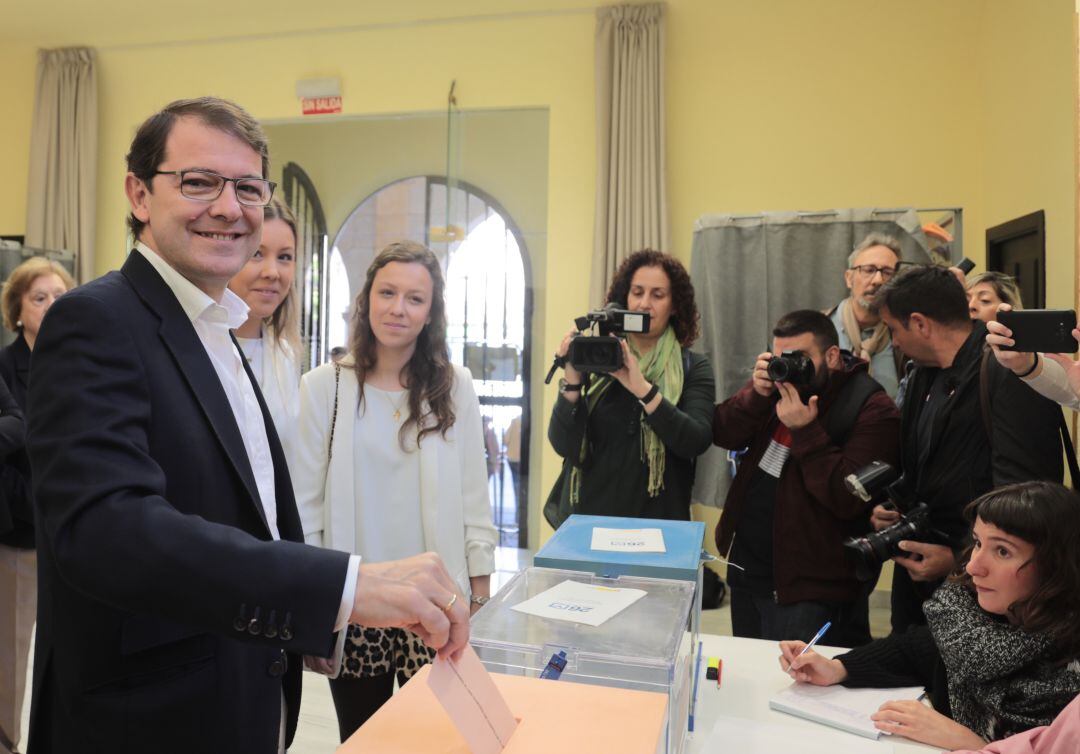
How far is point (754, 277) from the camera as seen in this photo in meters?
3.55

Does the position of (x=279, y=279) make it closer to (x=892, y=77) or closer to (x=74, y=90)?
(x=892, y=77)

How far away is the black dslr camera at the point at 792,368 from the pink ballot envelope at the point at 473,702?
5.08ft

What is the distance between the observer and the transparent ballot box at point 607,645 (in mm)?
963

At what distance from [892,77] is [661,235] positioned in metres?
1.45

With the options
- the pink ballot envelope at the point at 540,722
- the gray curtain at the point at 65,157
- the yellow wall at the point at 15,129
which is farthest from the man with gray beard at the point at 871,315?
the yellow wall at the point at 15,129

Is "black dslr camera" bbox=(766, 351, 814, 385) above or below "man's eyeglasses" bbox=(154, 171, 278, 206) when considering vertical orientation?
below

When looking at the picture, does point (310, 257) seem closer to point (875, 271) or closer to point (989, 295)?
point (875, 271)

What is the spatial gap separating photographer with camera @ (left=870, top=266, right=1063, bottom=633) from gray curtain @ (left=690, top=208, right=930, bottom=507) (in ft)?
4.19

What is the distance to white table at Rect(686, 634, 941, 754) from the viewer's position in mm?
1354

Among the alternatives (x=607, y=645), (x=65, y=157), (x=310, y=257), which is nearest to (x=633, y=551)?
(x=607, y=645)

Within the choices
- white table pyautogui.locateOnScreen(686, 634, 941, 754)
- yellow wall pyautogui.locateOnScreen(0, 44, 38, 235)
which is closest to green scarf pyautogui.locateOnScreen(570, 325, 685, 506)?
white table pyautogui.locateOnScreen(686, 634, 941, 754)

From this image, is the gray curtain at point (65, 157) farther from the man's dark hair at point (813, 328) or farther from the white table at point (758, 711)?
the white table at point (758, 711)

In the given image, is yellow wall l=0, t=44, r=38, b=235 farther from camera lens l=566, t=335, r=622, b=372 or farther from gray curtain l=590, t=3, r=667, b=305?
camera lens l=566, t=335, r=622, b=372

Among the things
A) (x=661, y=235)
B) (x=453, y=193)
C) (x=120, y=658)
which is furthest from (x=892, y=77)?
(x=120, y=658)
